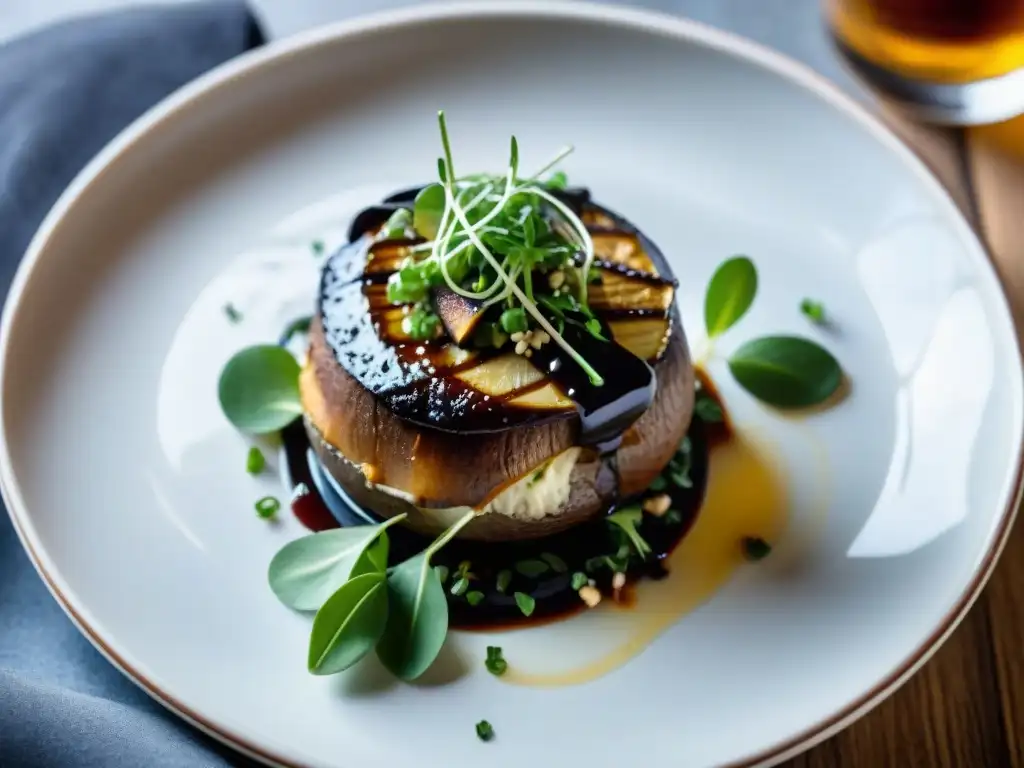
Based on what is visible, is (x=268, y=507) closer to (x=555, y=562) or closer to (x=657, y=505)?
(x=555, y=562)

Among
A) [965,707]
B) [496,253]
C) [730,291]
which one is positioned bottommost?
[965,707]

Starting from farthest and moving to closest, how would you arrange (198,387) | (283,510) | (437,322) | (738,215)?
(738,215) → (198,387) → (283,510) → (437,322)

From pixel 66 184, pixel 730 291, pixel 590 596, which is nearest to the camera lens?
pixel 590 596

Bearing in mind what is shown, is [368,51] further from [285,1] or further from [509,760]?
[509,760]

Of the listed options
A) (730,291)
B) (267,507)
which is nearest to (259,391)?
(267,507)

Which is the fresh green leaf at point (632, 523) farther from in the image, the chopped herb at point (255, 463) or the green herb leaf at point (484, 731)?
the chopped herb at point (255, 463)

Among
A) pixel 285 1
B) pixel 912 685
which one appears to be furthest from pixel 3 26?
pixel 912 685

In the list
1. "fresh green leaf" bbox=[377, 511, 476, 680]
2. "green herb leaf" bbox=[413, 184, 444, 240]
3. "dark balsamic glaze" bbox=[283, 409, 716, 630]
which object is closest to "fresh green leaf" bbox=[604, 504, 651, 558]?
"dark balsamic glaze" bbox=[283, 409, 716, 630]

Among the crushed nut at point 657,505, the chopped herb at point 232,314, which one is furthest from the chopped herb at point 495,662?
the chopped herb at point 232,314
